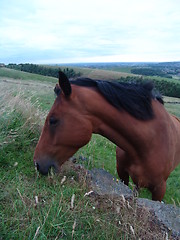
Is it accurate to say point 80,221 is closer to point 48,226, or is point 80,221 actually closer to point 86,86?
point 48,226

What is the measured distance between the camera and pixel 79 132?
2500 mm

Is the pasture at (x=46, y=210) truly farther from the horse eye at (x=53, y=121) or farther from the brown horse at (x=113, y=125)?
the horse eye at (x=53, y=121)

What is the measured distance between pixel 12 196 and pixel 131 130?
1.59 meters

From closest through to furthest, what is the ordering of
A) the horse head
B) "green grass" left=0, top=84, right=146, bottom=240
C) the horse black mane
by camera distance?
"green grass" left=0, top=84, right=146, bottom=240 < the horse head < the horse black mane

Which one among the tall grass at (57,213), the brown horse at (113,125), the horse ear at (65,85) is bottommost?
the tall grass at (57,213)

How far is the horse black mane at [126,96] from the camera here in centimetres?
262

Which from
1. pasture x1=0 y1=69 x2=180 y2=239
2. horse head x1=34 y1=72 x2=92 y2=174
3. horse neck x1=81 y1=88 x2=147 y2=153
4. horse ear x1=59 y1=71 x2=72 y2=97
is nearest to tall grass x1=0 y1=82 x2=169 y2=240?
pasture x1=0 y1=69 x2=180 y2=239

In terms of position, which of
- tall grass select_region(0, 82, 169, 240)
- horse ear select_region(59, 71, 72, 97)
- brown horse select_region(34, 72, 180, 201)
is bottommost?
tall grass select_region(0, 82, 169, 240)

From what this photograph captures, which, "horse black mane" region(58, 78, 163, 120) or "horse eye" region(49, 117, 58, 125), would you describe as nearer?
"horse eye" region(49, 117, 58, 125)

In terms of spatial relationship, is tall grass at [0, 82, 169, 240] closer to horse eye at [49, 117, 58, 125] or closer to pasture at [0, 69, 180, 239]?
pasture at [0, 69, 180, 239]

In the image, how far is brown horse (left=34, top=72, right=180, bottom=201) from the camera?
2.49m

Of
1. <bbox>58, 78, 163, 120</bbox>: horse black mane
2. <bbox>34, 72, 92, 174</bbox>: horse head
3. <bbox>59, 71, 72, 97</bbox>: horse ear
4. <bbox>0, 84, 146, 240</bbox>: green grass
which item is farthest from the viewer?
<bbox>58, 78, 163, 120</bbox>: horse black mane

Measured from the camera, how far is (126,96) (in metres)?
2.67

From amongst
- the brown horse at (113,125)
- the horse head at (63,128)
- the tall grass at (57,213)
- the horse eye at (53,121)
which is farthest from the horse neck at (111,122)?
the tall grass at (57,213)
